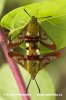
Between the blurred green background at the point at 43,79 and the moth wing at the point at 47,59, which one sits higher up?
the moth wing at the point at 47,59

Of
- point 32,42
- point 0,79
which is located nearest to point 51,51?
point 32,42

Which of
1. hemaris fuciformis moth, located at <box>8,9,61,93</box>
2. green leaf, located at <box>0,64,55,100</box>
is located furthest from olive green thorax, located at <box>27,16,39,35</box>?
green leaf, located at <box>0,64,55,100</box>

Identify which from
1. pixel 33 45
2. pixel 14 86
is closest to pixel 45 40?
pixel 33 45

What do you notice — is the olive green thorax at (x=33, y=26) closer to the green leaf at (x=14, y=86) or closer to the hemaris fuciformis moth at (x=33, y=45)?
the hemaris fuciformis moth at (x=33, y=45)

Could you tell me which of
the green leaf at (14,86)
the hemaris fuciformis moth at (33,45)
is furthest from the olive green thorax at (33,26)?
the green leaf at (14,86)

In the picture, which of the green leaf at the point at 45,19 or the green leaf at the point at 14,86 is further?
the green leaf at the point at 14,86

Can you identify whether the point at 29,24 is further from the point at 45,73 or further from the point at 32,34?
the point at 45,73

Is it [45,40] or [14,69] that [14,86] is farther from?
[45,40]

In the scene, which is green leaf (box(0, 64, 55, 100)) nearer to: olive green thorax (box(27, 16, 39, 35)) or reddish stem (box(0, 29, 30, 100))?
reddish stem (box(0, 29, 30, 100))
